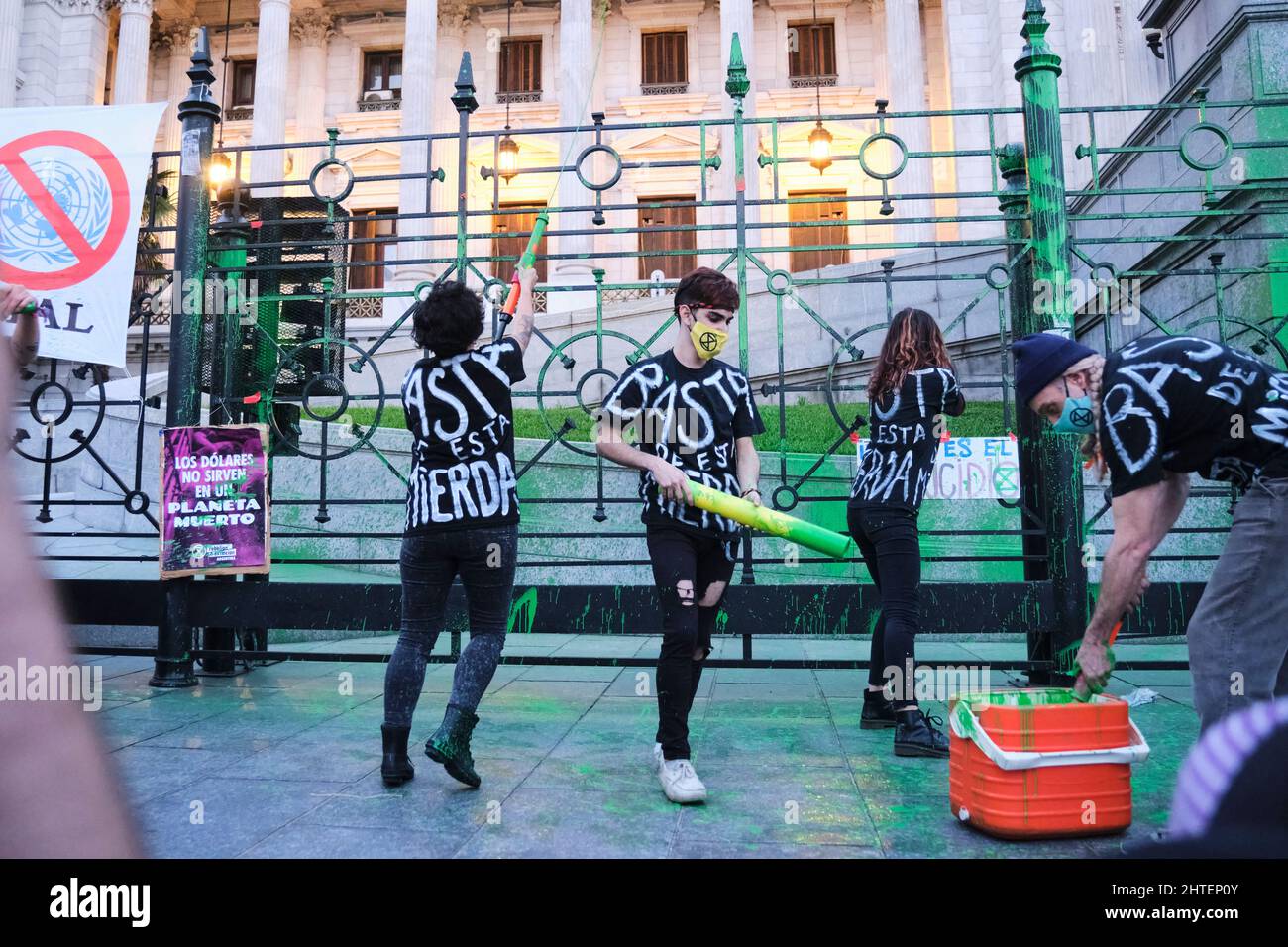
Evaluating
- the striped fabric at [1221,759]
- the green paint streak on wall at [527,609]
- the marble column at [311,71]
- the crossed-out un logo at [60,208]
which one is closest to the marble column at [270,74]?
the marble column at [311,71]

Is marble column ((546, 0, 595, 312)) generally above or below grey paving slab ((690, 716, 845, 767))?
above

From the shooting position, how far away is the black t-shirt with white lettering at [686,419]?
4.02 m

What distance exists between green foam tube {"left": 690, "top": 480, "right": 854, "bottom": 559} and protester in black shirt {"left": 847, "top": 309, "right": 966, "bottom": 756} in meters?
0.99

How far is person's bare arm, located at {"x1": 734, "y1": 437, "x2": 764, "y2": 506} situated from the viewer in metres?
4.07

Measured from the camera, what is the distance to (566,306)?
26.9m

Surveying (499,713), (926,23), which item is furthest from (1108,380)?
(926,23)

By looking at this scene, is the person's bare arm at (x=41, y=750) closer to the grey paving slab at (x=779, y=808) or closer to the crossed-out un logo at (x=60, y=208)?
the grey paving slab at (x=779, y=808)

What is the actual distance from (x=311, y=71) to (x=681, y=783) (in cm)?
3914

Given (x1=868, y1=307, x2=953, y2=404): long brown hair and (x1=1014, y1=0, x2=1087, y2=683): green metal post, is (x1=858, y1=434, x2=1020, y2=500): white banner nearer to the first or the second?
(x1=1014, y1=0, x2=1087, y2=683): green metal post

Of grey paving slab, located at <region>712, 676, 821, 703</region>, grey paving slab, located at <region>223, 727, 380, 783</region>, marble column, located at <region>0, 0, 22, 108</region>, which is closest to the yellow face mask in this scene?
grey paving slab, located at <region>223, 727, 380, 783</region>

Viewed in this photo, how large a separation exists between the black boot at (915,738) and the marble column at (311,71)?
37.4 metres

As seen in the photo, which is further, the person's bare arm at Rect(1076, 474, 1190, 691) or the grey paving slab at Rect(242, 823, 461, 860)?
the grey paving slab at Rect(242, 823, 461, 860)
